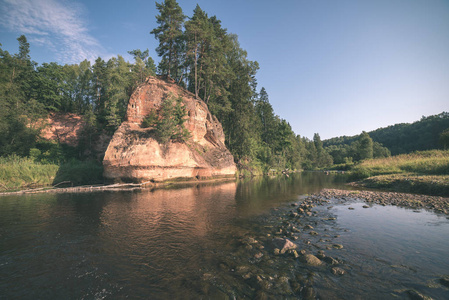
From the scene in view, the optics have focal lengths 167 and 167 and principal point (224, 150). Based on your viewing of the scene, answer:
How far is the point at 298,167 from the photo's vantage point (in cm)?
7800

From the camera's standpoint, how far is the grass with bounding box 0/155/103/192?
1952 centimetres

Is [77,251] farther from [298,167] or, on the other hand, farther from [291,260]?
[298,167]

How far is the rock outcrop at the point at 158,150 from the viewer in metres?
23.0

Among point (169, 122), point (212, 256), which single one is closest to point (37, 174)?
point (169, 122)

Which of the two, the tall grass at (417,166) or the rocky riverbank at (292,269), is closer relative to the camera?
the rocky riverbank at (292,269)

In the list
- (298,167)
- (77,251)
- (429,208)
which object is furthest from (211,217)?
(298,167)

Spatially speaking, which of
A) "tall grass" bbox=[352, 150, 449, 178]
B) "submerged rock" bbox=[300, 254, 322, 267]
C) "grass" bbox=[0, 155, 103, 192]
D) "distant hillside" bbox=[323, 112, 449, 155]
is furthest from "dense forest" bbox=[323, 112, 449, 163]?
"grass" bbox=[0, 155, 103, 192]

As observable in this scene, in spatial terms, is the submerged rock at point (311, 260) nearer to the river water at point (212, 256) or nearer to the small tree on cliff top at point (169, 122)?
the river water at point (212, 256)

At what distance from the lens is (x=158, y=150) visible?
24.3 m

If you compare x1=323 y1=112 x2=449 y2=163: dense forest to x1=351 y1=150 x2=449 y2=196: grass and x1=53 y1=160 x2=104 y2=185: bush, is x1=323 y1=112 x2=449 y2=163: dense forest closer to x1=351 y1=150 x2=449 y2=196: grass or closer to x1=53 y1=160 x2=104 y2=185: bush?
x1=351 y1=150 x2=449 y2=196: grass

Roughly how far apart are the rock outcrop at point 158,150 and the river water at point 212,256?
1240cm

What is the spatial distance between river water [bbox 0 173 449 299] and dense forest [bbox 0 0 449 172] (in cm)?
2552

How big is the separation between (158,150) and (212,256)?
20747mm

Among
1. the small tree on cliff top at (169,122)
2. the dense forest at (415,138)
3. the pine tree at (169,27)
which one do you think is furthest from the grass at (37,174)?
the dense forest at (415,138)
